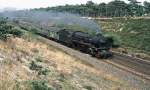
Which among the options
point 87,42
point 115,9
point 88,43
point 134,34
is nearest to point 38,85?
point 88,43

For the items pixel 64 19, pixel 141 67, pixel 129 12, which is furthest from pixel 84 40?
pixel 129 12

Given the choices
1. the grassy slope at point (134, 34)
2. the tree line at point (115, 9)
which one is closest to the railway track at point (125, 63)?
the grassy slope at point (134, 34)

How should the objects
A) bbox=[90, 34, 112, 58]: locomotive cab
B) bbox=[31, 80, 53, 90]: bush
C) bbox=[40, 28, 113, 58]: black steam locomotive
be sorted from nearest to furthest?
1. bbox=[31, 80, 53, 90]: bush
2. bbox=[90, 34, 112, 58]: locomotive cab
3. bbox=[40, 28, 113, 58]: black steam locomotive

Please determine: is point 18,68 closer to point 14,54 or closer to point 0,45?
point 14,54

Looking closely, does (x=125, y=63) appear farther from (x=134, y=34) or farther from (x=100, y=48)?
(x=134, y=34)

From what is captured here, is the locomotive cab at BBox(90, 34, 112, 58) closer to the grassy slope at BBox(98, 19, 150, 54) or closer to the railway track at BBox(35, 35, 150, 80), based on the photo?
the railway track at BBox(35, 35, 150, 80)

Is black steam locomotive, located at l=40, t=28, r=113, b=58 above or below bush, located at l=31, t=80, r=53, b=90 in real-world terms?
below

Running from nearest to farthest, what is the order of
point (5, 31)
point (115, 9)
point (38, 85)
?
point (38, 85), point (5, 31), point (115, 9)

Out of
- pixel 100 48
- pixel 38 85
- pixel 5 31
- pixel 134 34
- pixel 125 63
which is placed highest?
pixel 5 31

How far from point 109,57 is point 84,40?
4.14 m

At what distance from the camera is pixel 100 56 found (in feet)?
135

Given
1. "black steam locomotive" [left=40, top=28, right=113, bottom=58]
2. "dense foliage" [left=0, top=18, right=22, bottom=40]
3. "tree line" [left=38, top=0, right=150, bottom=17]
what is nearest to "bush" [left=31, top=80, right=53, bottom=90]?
"dense foliage" [left=0, top=18, right=22, bottom=40]

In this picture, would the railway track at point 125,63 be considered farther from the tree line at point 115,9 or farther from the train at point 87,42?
the tree line at point 115,9

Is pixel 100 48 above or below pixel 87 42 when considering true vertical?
below
